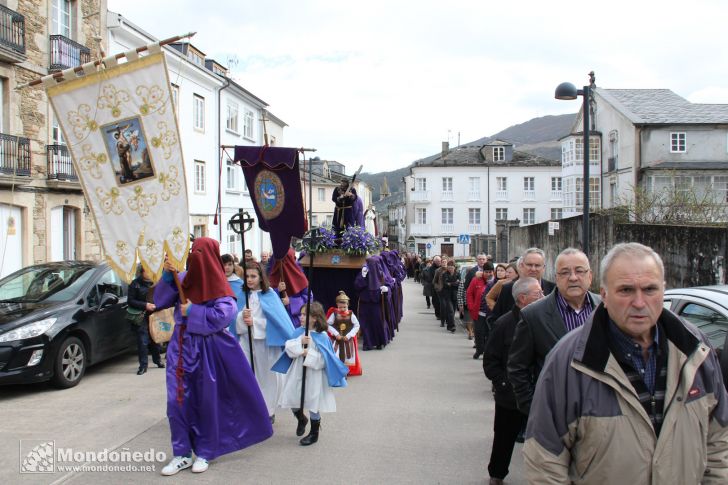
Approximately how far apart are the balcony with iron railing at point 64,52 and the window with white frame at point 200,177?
953cm

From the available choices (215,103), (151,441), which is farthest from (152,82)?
(215,103)

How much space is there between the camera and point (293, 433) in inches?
270

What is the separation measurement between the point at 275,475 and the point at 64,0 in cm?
1821

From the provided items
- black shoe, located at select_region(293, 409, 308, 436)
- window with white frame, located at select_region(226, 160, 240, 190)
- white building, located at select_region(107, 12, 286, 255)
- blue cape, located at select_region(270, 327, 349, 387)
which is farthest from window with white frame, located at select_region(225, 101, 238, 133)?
black shoe, located at select_region(293, 409, 308, 436)

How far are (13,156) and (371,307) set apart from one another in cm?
1020

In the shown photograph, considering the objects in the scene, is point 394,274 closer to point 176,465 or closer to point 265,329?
point 265,329

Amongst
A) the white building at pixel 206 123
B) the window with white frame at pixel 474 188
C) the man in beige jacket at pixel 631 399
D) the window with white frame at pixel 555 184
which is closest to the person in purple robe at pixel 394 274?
the white building at pixel 206 123

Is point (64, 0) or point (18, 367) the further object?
point (64, 0)

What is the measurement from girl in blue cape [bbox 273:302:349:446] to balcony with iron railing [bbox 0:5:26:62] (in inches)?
524

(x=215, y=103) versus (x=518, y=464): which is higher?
(x=215, y=103)

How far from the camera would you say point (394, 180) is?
155875mm

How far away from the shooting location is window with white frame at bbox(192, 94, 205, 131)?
27562mm

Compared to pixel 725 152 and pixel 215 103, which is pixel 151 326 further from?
pixel 725 152

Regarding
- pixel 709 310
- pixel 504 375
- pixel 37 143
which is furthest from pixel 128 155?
pixel 37 143
